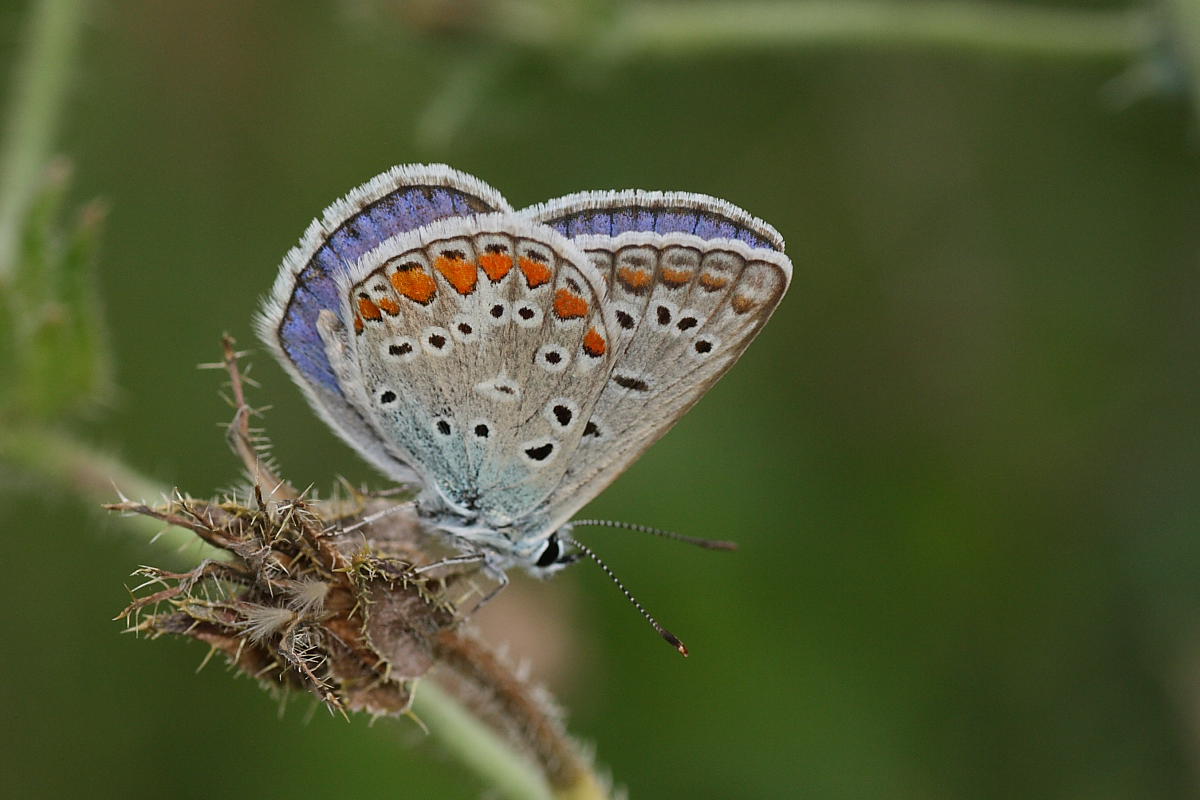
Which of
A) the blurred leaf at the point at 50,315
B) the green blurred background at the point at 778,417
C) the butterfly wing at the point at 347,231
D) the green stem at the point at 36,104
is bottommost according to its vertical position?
the green blurred background at the point at 778,417

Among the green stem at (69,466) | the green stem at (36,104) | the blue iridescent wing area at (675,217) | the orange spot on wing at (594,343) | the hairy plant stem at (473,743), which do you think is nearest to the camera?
the hairy plant stem at (473,743)

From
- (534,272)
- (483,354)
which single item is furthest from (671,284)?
(483,354)

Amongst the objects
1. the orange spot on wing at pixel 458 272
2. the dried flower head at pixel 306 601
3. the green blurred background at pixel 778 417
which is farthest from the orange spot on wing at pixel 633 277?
the green blurred background at pixel 778 417

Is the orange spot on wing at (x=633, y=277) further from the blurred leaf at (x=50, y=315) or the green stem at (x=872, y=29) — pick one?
the green stem at (x=872, y=29)

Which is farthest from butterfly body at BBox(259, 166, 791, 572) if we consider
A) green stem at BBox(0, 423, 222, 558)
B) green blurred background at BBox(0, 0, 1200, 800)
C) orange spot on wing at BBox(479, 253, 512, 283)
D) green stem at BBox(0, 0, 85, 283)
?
green blurred background at BBox(0, 0, 1200, 800)

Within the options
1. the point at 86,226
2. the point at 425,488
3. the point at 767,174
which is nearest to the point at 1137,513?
the point at 767,174

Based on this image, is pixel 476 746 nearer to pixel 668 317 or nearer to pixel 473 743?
pixel 473 743

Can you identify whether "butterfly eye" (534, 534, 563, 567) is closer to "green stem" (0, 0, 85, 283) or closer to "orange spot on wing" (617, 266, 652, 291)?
"orange spot on wing" (617, 266, 652, 291)

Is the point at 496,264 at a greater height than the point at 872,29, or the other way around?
the point at 496,264
